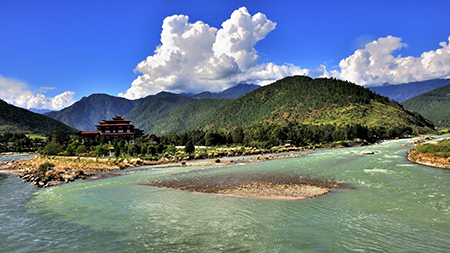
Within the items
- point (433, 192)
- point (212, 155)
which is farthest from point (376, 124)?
point (433, 192)

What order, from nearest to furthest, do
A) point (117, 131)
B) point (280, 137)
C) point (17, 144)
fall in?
point (280, 137)
point (117, 131)
point (17, 144)

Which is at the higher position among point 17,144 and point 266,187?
point 17,144

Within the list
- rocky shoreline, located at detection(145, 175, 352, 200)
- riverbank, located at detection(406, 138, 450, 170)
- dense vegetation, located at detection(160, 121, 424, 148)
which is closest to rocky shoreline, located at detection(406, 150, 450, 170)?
riverbank, located at detection(406, 138, 450, 170)

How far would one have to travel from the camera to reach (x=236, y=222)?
15805mm

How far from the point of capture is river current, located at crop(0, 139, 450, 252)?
1253 cm

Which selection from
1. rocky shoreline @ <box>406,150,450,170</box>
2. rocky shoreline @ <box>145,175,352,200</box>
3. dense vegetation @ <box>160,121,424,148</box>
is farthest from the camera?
dense vegetation @ <box>160,121,424,148</box>

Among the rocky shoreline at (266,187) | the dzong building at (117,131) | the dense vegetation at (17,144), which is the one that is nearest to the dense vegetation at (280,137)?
the dzong building at (117,131)

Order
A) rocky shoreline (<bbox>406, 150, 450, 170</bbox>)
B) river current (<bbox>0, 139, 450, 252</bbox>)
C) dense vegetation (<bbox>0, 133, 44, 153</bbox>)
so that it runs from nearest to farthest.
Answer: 1. river current (<bbox>0, 139, 450, 252</bbox>)
2. rocky shoreline (<bbox>406, 150, 450, 170</bbox>)
3. dense vegetation (<bbox>0, 133, 44, 153</bbox>)

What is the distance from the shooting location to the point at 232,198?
22.1 m

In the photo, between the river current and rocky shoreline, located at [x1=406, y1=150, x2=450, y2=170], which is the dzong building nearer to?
the river current

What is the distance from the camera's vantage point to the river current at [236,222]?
12.5 meters

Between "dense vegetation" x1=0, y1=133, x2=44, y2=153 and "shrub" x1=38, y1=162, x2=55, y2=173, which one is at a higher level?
"dense vegetation" x1=0, y1=133, x2=44, y2=153

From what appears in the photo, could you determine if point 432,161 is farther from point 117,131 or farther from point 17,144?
point 17,144

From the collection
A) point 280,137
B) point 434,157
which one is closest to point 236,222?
point 434,157
